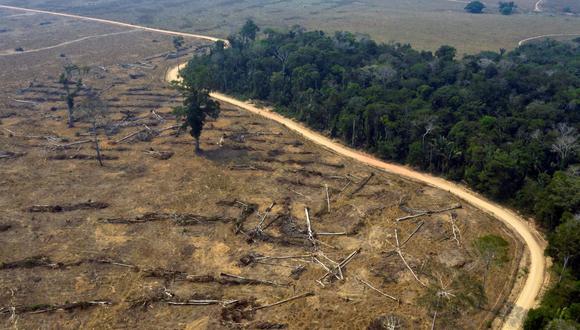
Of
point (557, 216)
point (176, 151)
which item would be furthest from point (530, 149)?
point (176, 151)

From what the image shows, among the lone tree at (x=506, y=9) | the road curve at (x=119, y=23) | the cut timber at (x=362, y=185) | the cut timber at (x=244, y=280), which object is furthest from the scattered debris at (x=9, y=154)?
the lone tree at (x=506, y=9)

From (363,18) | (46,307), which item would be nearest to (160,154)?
(46,307)

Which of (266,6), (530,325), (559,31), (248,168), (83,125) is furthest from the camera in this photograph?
(266,6)

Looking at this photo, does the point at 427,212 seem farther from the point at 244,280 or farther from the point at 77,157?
the point at 77,157

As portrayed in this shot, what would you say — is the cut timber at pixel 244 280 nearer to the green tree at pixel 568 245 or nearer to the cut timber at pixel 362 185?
the cut timber at pixel 362 185

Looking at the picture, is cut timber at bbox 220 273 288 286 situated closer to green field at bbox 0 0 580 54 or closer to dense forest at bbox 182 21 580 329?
dense forest at bbox 182 21 580 329

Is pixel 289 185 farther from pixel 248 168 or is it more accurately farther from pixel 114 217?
pixel 114 217
